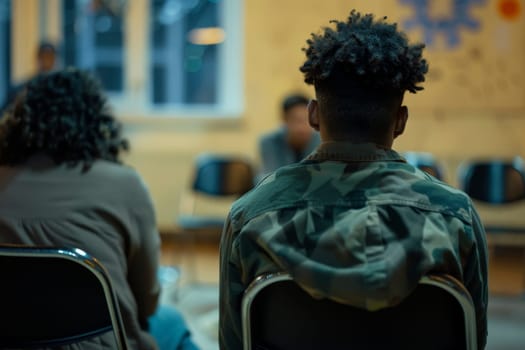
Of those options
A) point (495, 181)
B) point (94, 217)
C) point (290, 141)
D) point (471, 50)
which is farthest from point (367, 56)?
point (471, 50)

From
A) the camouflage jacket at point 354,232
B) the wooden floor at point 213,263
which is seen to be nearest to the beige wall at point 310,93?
the wooden floor at point 213,263

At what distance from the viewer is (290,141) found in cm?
398

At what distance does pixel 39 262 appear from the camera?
1.32m

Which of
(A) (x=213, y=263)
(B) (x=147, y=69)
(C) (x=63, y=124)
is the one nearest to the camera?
(C) (x=63, y=124)

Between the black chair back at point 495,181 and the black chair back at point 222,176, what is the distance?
4.47ft

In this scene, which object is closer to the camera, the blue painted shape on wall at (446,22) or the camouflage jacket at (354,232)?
the camouflage jacket at (354,232)

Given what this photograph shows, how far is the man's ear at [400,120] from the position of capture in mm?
1213

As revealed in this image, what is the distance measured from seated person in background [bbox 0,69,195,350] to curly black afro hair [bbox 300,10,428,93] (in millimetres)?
636

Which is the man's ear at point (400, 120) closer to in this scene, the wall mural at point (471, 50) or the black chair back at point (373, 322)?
the black chair back at point (373, 322)

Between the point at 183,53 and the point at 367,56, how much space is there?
4.59 m

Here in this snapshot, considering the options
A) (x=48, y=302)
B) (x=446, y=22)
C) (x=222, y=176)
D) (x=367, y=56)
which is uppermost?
(x=446, y=22)

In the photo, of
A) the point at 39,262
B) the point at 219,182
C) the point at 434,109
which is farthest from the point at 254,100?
the point at 39,262

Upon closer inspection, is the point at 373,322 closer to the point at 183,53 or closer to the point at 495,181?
the point at 495,181

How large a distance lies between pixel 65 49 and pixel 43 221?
4.39 meters
